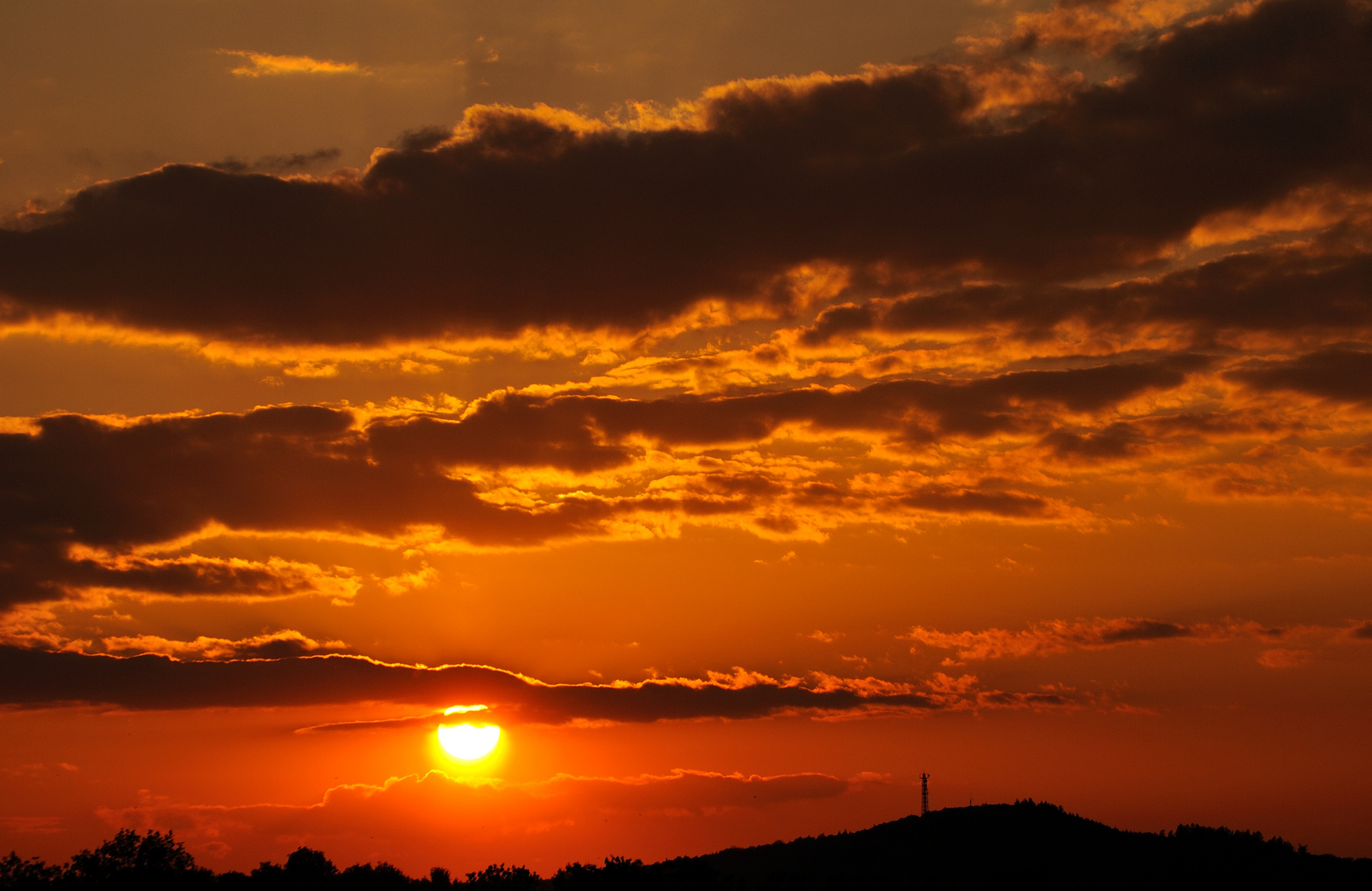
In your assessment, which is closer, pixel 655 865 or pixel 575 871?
pixel 575 871

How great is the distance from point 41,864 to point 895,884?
399 ft

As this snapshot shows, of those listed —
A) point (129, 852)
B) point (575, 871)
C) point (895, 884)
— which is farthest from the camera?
point (895, 884)

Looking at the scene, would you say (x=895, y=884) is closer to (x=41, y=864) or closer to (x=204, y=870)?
(x=204, y=870)

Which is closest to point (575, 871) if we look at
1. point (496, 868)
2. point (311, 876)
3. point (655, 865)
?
point (655, 865)

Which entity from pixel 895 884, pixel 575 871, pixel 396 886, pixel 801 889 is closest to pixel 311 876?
pixel 396 886

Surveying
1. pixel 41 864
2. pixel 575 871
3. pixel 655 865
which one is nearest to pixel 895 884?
pixel 655 865

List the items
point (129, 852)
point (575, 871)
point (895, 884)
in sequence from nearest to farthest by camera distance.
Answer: point (575, 871), point (129, 852), point (895, 884)

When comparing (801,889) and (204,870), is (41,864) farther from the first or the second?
(801,889)

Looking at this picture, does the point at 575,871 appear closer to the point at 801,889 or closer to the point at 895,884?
the point at 801,889

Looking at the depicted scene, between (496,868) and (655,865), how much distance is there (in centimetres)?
2990

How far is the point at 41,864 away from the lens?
176375mm

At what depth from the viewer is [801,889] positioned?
180250 mm

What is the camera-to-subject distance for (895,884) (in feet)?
636

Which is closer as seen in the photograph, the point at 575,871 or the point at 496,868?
the point at 575,871
